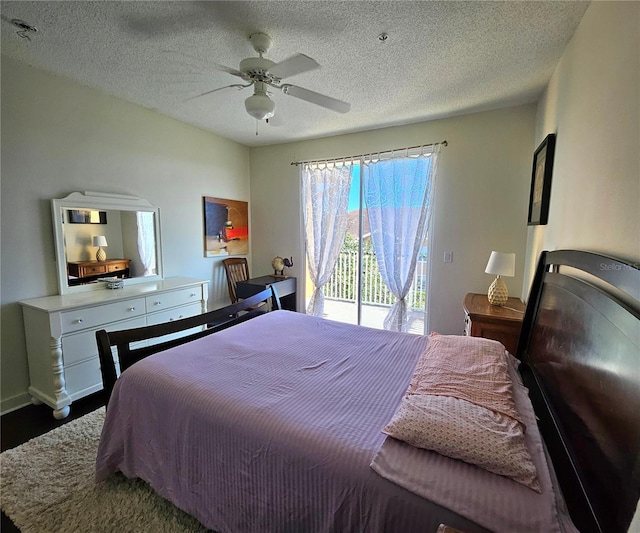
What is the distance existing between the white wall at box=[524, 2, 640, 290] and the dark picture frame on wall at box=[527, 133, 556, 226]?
0.07m

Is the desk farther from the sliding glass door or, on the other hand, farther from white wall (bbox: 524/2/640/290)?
white wall (bbox: 524/2/640/290)

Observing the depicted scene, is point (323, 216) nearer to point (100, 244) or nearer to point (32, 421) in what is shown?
point (100, 244)

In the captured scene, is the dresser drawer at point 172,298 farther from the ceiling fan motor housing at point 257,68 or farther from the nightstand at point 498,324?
the nightstand at point 498,324

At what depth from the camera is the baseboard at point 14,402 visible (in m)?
2.21

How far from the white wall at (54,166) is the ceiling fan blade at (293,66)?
1.93m

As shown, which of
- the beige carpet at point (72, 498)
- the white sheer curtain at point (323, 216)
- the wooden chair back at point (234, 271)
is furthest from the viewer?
the wooden chair back at point (234, 271)

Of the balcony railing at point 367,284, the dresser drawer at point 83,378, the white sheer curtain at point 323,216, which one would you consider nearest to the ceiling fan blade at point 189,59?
the white sheer curtain at point 323,216

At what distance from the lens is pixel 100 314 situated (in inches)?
92.4

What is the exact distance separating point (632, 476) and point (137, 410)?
5.93 feet

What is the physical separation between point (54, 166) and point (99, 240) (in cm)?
67

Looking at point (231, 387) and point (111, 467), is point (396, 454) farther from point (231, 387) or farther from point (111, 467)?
point (111, 467)

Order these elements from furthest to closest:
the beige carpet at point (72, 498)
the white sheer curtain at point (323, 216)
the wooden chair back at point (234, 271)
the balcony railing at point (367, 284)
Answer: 1. the wooden chair back at point (234, 271)
2. the white sheer curtain at point (323, 216)
3. the balcony railing at point (367, 284)
4. the beige carpet at point (72, 498)

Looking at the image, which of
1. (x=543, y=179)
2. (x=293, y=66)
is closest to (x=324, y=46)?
(x=293, y=66)

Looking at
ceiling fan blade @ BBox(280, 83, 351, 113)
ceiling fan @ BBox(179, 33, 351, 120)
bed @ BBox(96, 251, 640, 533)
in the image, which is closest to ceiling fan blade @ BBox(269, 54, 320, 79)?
ceiling fan @ BBox(179, 33, 351, 120)
